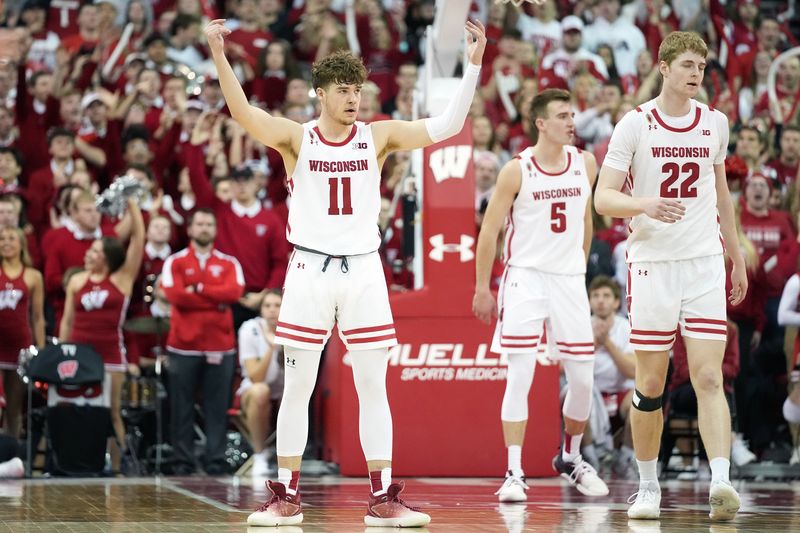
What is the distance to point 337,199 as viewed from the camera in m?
7.71

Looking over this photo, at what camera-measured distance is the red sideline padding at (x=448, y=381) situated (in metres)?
11.5

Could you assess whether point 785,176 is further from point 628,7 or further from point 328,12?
point 328,12

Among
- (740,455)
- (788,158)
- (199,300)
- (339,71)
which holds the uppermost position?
(788,158)

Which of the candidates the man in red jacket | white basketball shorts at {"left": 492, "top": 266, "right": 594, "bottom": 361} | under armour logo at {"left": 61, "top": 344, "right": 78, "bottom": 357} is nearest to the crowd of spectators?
the man in red jacket

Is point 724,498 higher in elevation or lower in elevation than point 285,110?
lower

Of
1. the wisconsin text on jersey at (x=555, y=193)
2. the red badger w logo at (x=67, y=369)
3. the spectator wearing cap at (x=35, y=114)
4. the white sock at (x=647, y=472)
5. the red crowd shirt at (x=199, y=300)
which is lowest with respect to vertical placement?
the white sock at (x=647, y=472)

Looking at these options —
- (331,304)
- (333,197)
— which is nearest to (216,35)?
(333,197)

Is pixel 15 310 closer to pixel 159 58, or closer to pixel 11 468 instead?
pixel 11 468

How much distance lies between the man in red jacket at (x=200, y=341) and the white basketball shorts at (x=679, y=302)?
5.31m

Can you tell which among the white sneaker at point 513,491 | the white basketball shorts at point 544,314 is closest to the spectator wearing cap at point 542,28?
the white basketball shorts at point 544,314

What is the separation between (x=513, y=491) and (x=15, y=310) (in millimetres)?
5409

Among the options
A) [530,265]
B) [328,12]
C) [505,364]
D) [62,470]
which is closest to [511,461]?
[530,265]

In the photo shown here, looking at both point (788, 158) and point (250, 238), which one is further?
point (788, 158)

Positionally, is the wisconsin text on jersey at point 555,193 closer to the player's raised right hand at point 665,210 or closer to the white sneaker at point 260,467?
the player's raised right hand at point 665,210
